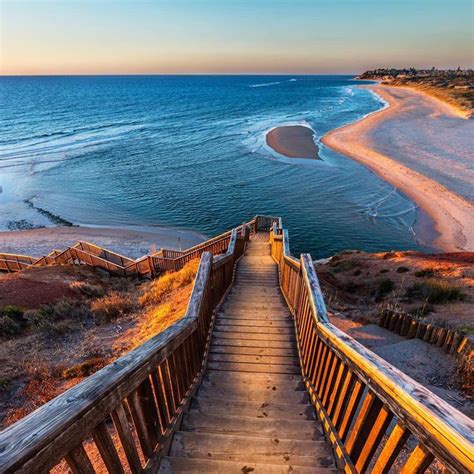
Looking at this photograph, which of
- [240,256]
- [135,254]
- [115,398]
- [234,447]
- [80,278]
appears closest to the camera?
[115,398]

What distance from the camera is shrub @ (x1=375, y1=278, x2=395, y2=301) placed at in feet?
36.7

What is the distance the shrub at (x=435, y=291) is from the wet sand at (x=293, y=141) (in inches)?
1070

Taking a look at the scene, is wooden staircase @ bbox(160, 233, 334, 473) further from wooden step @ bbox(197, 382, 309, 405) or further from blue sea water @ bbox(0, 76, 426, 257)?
blue sea water @ bbox(0, 76, 426, 257)

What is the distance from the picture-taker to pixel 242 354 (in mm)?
Answer: 4914

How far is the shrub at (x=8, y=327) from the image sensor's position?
27.1 feet

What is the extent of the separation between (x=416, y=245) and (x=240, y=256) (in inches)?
515

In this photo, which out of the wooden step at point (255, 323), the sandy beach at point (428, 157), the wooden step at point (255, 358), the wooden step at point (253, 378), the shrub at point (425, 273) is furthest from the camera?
the sandy beach at point (428, 157)

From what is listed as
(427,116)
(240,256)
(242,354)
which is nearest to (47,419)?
(242,354)

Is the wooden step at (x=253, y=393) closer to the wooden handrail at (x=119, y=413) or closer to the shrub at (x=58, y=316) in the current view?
the wooden handrail at (x=119, y=413)

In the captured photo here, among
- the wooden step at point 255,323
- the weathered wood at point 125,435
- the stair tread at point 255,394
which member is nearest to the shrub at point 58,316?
the wooden step at point 255,323

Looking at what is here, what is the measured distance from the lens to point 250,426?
3268 mm

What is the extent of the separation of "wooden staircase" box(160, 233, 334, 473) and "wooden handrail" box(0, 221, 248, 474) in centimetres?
25

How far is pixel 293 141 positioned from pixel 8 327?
39.6m

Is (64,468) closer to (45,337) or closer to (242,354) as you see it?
(242,354)
